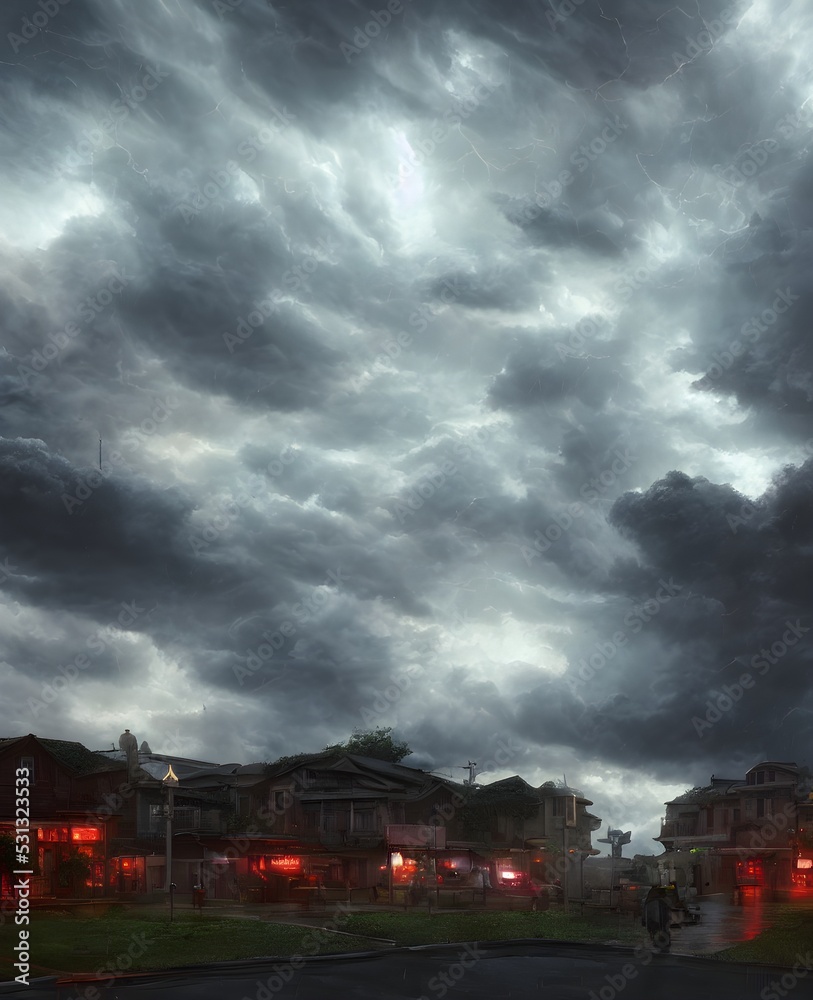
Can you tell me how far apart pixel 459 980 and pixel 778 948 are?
11055mm

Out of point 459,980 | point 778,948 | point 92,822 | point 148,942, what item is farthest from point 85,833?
point 778,948

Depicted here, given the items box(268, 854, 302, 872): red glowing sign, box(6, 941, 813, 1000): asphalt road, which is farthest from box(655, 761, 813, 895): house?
box(6, 941, 813, 1000): asphalt road

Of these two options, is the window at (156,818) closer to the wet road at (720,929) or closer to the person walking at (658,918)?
the wet road at (720,929)

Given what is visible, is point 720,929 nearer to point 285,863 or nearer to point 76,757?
point 285,863

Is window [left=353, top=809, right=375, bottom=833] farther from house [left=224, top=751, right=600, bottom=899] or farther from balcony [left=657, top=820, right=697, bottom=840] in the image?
balcony [left=657, top=820, right=697, bottom=840]

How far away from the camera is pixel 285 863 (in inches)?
2478

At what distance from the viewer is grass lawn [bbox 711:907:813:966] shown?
84.2ft

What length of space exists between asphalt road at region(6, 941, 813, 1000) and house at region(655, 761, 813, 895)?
5341cm

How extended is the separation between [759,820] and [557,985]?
7612 cm

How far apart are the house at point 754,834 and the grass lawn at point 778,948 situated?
44904 millimetres

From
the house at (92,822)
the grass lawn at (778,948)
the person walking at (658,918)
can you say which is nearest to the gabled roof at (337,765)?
the house at (92,822)

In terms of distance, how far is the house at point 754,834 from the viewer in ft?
267

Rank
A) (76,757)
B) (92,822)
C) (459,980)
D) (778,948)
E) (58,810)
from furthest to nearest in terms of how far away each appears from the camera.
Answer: (76,757) → (92,822) → (58,810) → (778,948) → (459,980)

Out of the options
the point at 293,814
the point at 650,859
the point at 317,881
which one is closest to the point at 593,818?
the point at 650,859
